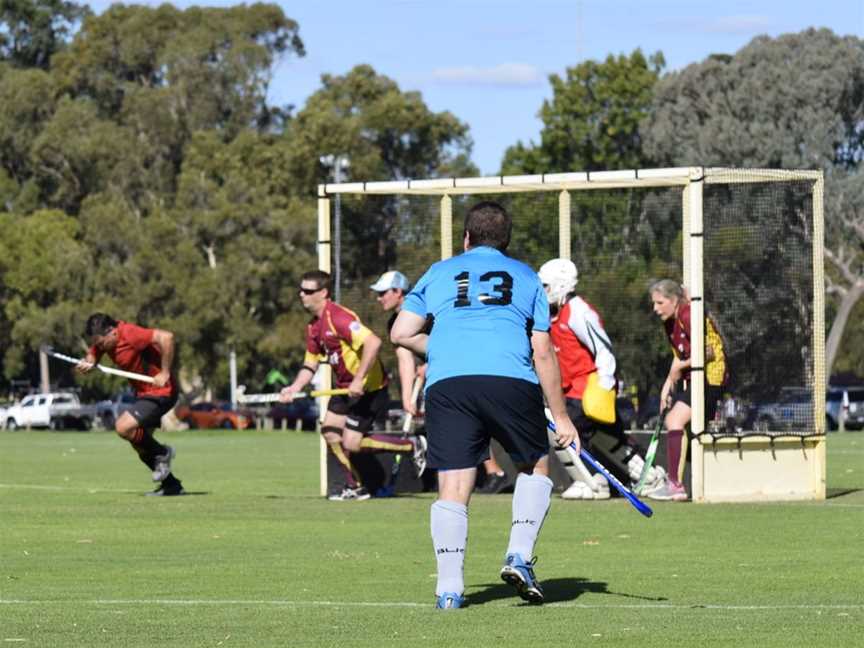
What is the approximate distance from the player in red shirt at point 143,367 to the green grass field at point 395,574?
54 centimetres

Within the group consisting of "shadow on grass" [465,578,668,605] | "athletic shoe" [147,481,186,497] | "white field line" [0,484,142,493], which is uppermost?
"shadow on grass" [465,578,668,605]

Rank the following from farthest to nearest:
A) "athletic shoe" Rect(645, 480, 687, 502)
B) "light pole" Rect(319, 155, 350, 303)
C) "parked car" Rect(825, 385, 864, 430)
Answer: "parked car" Rect(825, 385, 864, 430), "light pole" Rect(319, 155, 350, 303), "athletic shoe" Rect(645, 480, 687, 502)

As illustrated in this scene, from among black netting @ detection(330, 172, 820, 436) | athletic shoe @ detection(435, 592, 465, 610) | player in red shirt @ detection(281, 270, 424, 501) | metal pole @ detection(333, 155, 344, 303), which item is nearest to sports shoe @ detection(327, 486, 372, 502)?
player in red shirt @ detection(281, 270, 424, 501)

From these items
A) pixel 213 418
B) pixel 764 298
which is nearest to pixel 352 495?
pixel 764 298

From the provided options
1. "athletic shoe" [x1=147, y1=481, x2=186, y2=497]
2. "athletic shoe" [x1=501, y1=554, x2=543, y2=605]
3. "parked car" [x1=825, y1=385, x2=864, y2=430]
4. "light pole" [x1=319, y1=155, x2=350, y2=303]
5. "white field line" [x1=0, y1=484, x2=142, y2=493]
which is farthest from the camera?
"parked car" [x1=825, y1=385, x2=864, y2=430]

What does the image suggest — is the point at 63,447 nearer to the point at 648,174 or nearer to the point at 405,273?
the point at 405,273

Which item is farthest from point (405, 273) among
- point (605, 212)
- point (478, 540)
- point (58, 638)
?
point (58, 638)

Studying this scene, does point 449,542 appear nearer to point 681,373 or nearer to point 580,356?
point 580,356

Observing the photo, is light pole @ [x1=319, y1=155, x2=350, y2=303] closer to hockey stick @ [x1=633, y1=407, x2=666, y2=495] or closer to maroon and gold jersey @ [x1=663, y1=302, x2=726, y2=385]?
hockey stick @ [x1=633, y1=407, x2=666, y2=495]

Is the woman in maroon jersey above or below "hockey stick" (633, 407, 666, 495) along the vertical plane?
above

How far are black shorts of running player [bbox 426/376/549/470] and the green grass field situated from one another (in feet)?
2.51

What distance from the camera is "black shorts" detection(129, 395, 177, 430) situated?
19259 millimetres

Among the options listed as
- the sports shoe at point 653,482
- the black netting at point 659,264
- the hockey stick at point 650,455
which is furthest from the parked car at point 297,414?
the sports shoe at point 653,482

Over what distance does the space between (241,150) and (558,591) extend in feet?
223
